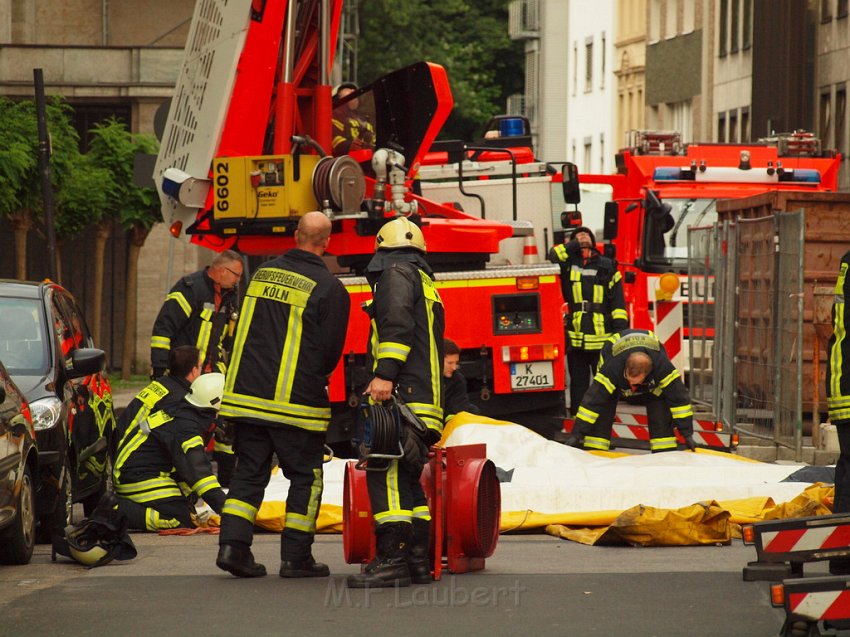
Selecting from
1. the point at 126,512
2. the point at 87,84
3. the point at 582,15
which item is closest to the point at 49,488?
the point at 126,512

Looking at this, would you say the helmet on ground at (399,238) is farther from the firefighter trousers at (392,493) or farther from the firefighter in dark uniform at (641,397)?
the firefighter in dark uniform at (641,397)

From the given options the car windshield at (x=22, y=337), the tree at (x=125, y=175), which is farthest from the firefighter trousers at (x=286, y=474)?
the tree at (x=125, y=175)

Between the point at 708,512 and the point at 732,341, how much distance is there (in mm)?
6486

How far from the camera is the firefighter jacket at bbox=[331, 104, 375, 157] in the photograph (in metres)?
14.5

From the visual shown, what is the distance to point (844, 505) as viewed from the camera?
29.7 feet

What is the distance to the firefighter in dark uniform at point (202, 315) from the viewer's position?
12.9m

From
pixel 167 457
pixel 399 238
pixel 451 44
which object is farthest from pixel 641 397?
pixel 451 44

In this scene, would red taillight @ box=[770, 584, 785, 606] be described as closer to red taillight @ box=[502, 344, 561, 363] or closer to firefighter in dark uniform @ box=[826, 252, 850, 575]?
firefighter in dark uniform @ box=[826, 252, 850, 575]

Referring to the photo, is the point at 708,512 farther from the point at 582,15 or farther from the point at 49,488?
the point at 582,15

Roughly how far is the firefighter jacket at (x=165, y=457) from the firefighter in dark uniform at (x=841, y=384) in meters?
3.27

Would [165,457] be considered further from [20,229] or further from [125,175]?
[125,175]

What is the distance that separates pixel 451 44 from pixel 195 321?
41.7m

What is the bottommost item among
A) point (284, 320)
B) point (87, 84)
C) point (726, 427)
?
point (726, 427)

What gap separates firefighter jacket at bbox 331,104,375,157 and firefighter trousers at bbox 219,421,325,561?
5994 millimetres
